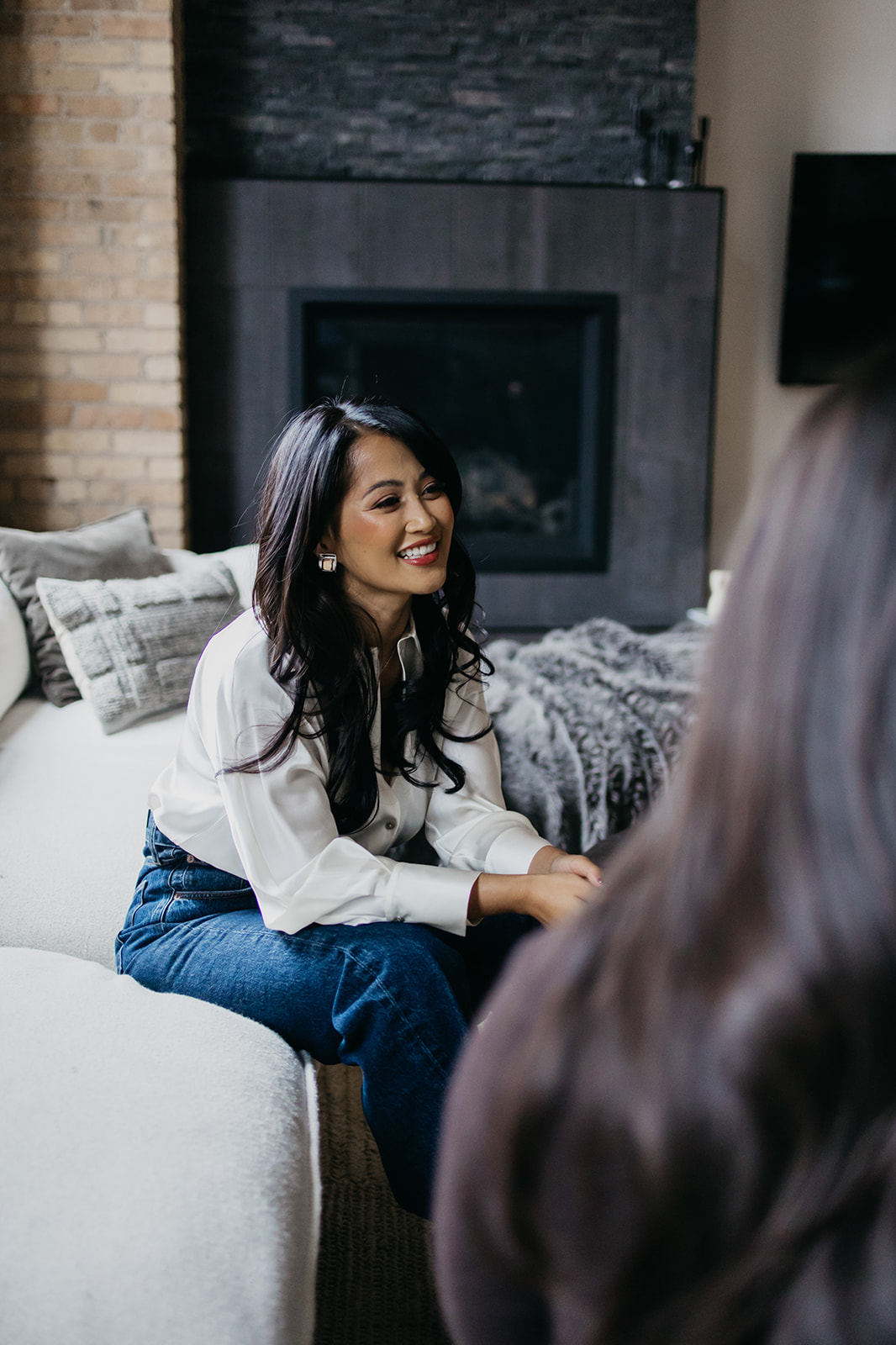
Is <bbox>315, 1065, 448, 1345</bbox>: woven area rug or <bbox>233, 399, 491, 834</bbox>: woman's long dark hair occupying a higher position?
<bbox>233, 399, 491, 834</bbox>: woman's long dark hair

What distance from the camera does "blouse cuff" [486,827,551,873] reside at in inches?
52.9

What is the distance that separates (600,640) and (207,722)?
1549 mm

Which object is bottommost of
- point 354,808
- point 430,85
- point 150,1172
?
point 150,1172

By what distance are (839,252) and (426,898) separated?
150 inches

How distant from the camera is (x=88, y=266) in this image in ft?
11.6

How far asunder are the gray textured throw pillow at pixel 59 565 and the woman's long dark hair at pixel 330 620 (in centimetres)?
126

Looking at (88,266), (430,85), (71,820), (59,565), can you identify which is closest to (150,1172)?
(71,820)

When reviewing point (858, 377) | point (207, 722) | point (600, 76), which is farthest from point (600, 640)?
point (600, 76)

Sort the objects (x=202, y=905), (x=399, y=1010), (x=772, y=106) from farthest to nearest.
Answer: (x=772, y=106) < (x=202, y=905) < (x=399, y=1010)

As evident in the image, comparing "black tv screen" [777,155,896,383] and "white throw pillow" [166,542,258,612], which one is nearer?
"white throw pillow" [166,542,258,612]

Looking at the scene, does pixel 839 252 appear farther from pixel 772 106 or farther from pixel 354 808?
pixel 354 808

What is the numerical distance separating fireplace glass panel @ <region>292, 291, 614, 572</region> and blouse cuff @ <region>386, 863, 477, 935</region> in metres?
2.92

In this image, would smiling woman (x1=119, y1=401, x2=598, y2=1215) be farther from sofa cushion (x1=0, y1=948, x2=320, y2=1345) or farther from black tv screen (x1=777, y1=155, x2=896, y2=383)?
black tv screen (x1=777, y1=155, x2=896, y2=383)

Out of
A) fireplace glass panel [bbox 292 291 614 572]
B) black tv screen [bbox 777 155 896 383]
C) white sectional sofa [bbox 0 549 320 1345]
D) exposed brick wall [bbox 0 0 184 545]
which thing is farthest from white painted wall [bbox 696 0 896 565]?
white sectional sofa [bbox 0 549 320 1345]
